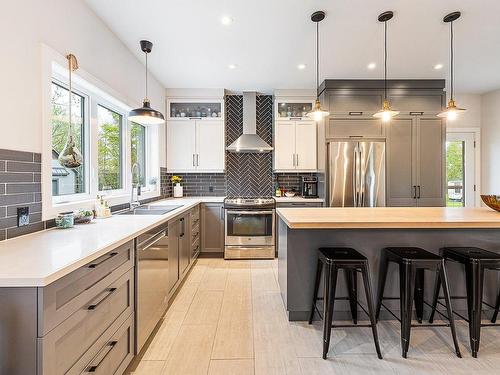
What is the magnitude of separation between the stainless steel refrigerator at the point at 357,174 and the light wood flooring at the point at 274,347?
2084mm

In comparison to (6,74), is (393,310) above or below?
below

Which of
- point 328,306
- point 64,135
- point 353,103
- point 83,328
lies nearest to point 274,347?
point 328,306

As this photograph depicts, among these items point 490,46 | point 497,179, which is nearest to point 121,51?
point 490,46

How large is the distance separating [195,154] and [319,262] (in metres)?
3.08

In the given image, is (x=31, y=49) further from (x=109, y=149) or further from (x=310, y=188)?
(x=310, y=188)

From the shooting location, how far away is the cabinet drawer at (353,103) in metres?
4.37

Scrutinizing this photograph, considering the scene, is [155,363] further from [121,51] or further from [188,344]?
[121,51]

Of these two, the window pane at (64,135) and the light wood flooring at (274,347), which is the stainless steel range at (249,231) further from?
the window pane at (64,135)

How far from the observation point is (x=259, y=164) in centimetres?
517

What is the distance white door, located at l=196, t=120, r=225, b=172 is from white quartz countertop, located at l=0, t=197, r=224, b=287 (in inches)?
104

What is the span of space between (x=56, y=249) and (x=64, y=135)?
1.37 m

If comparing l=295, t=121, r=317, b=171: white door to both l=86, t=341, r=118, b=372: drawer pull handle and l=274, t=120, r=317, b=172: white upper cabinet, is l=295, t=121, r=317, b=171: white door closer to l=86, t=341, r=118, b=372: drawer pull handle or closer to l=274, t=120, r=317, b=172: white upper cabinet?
l=274, t=120, r=317, b=172: white upper cabinet

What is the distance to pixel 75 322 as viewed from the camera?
1262 millimetres

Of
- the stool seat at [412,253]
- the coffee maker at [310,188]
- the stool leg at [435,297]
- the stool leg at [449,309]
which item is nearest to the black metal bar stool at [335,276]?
the stool seat at [412,253]
